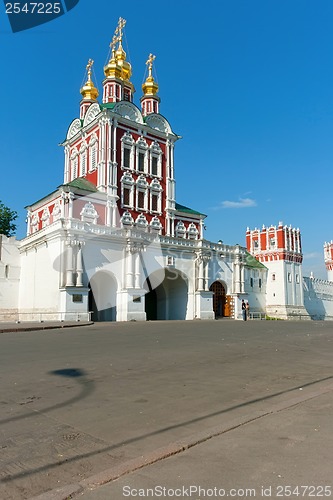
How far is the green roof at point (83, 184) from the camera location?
35297mm

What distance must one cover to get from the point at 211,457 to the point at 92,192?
32.8 m

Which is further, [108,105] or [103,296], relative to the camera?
[108,105]

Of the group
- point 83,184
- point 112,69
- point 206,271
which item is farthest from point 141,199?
point 112,69

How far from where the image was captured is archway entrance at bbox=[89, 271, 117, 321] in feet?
109

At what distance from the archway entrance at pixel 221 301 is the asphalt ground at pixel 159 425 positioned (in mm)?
30485

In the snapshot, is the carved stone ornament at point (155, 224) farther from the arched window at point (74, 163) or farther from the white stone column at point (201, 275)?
the arched window at point (74, 163)

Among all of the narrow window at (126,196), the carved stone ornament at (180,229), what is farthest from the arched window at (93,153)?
the carved stone ornament at (180,229)

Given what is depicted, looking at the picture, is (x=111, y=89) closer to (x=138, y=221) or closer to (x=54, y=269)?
(x=138, y=221)

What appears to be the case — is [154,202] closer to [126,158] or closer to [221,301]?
[126,158]

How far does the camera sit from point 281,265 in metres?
51.8

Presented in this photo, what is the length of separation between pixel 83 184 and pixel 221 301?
1721cm

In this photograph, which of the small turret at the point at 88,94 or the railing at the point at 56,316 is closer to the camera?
the railing at the point at 56,316

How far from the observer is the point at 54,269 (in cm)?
3061

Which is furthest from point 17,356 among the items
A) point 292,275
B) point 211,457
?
point 292,275
